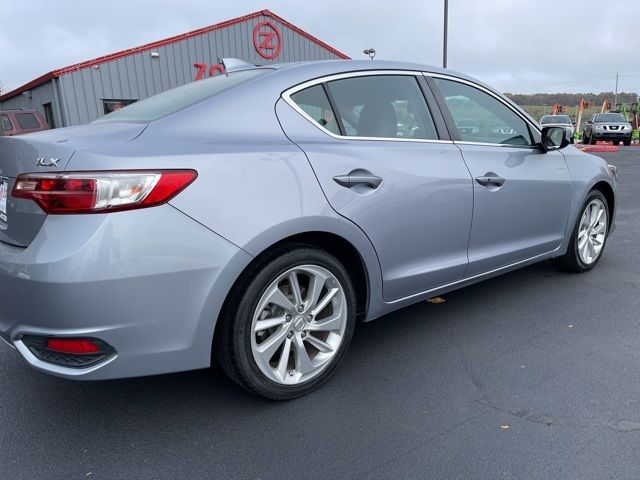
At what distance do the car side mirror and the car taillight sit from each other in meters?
2.73

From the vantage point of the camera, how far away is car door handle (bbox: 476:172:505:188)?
10.2 feet

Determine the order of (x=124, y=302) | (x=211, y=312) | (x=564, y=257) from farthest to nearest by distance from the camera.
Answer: (x=564, y=257)
(x=211, y=312)
(x=124, y=302)

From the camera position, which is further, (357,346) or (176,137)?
(357,346)

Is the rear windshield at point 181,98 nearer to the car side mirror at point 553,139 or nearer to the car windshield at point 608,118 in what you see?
the car side mirror at point 553,139

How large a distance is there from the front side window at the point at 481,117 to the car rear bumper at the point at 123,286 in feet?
5.87

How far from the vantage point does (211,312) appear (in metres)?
2.12

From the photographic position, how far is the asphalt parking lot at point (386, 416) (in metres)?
2.06

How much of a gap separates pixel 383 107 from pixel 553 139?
1619 mm

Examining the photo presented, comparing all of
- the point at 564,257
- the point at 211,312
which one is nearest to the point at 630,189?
the point at 564,257

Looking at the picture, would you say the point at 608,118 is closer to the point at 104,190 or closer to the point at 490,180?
the point at 490,180

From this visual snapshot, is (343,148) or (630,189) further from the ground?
(343,148)

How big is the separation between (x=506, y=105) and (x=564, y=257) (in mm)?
1438

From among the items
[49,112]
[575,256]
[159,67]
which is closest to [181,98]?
[575,256]

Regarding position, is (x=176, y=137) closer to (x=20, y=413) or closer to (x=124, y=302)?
(x=124, y=302)
